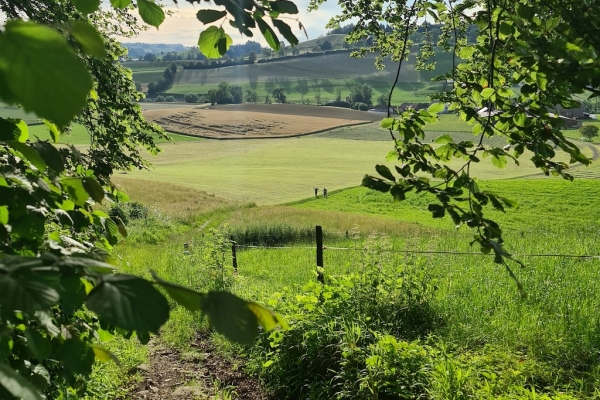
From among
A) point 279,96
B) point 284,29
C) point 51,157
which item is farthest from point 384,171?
point 279,96

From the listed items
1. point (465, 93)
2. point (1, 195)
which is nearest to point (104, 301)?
point (1, 195)

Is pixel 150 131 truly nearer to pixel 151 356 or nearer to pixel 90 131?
pixel 90 131

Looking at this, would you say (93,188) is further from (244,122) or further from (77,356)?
(244,122)

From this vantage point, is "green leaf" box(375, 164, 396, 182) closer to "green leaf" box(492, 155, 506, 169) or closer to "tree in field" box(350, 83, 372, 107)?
"green leaf" box(492, 155, 506, 169)

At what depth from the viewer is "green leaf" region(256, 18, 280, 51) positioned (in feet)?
3.52

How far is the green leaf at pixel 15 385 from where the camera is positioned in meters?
0.38

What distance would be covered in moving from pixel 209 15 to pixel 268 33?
181 millimetres

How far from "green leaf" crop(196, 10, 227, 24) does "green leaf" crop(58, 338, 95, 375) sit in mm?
735

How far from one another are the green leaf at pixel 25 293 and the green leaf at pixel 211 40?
2.43ft

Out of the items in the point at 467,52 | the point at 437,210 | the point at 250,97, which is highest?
the point at 250,97

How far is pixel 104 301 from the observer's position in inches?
20.0

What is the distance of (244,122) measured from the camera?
68.1 meters

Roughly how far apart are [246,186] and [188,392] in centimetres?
3410

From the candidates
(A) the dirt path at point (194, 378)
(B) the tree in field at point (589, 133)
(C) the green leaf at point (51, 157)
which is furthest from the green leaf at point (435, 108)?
(B) the tree in field at point (589, 133)
